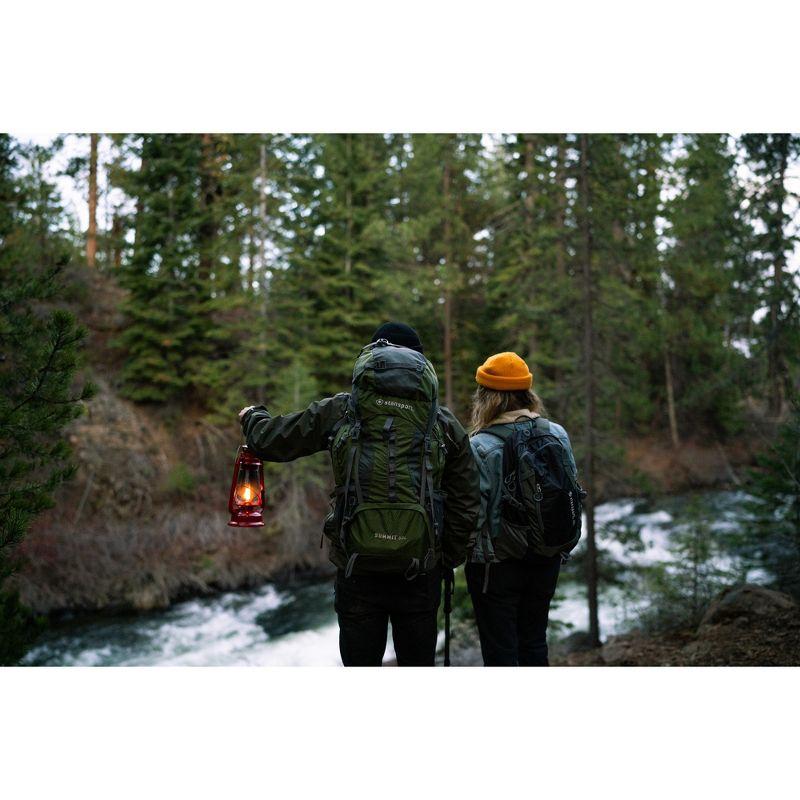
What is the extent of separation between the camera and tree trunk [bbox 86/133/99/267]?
42.5 feet

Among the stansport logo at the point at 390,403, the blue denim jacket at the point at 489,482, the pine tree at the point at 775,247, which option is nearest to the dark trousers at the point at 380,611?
the blue denim jacket at the point at 489,482

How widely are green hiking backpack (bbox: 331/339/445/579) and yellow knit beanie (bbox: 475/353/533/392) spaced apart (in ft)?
1.92

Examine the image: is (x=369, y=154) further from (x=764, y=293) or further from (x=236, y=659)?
(x=236, y=659)

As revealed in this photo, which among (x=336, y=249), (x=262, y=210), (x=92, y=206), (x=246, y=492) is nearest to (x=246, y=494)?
(x=246, y=492)

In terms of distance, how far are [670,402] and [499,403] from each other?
14600mm

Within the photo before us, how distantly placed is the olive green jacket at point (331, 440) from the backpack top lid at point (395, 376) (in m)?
0.12

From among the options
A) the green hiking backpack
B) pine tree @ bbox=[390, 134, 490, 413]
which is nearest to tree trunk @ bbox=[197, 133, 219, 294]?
pine tree @ bbox=[390, 134, 490, 413]

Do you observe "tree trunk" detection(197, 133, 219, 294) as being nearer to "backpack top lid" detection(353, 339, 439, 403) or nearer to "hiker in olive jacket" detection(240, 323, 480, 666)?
"hiker in olive jacket" detection(240, 323, 480, 666)

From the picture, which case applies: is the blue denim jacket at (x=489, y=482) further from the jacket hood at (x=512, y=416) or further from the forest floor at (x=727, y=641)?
the forest floor at (x=727, y=641)

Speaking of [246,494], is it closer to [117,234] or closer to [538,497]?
[538,497]

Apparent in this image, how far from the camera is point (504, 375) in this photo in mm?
3018

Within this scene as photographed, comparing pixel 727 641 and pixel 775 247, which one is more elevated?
pixel 775 247
